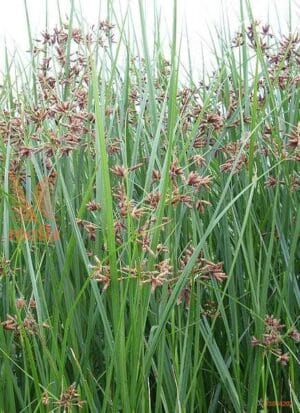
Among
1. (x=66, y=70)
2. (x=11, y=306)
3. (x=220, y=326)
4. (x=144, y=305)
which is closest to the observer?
(x=144, y=305)

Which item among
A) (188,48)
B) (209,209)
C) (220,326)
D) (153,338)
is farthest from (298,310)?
(188,48)

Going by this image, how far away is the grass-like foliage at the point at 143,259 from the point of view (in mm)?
1784

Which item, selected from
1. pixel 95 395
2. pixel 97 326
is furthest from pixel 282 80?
pixel 95 395

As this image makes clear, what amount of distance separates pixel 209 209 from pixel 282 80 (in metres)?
0.46

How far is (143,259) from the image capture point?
6.00 feet

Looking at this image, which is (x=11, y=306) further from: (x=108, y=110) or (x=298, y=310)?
(x=298, y=310)

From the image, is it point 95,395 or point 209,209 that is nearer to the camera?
point 95,395

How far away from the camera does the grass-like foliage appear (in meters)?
1.78

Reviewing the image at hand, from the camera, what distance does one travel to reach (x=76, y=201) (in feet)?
8.11

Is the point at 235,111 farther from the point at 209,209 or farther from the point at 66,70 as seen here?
the point at 66,70

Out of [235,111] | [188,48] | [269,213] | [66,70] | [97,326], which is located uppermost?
[188,48]

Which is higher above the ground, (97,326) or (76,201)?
(76,201)

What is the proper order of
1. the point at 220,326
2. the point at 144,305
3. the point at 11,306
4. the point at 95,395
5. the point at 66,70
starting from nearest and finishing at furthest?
the point at 144,305
the point at 95,395
the point at 11,306
the point at 220,326
the point at 66,70

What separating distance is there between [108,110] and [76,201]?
1.10 feet
